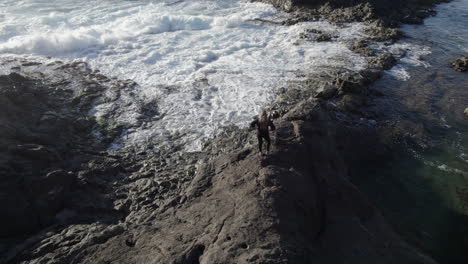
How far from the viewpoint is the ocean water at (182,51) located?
1426 cm

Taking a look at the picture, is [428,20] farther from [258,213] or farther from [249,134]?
[258,213]

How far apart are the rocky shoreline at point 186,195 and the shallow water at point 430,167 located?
3.50ft

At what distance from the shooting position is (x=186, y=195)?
8.72 metres

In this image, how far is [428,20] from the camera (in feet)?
83.9

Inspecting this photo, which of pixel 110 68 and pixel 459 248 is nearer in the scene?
pixel 459 248

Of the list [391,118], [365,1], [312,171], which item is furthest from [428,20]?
[312,171]

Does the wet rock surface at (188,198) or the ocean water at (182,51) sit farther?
the ocean water at (182,51)

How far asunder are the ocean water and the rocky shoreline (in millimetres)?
1582

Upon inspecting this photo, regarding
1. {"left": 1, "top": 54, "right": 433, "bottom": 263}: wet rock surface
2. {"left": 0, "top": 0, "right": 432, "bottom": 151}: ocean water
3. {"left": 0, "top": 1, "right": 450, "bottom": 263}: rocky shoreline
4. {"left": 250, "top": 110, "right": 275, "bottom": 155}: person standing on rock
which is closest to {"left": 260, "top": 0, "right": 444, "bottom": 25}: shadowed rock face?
{"left": 0, "top": 0, "right": 432, "bottom": 151}: ocean water

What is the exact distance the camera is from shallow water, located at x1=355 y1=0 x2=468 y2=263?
912cm

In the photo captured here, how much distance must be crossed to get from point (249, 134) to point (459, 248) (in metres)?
7.29

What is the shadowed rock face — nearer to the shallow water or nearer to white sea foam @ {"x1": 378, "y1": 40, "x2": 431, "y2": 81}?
white sea foam @ {"x1": 378, "y1": 40, "x2": 431, "y2": 81}

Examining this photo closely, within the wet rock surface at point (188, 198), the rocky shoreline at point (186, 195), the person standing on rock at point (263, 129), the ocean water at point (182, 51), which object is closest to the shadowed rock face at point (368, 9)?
the ocean water at point (182, 51)

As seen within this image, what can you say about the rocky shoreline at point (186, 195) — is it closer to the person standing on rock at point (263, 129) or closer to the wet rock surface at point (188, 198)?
the wet rock surface at point (188, 198)
